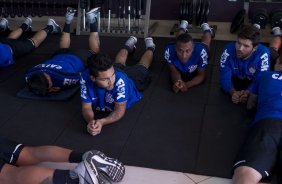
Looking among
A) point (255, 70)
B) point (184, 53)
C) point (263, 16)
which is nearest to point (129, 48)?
point (184, 53)

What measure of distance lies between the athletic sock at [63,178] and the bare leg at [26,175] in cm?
2

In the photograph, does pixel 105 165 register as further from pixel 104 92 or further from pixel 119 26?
pixel 119 26

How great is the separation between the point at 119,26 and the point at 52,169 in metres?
2.56

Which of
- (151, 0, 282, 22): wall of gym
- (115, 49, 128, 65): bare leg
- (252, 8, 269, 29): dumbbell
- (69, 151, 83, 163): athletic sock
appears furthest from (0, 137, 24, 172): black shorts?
(151, 0, 282, 22): wall of gym

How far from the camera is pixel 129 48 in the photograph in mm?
3229

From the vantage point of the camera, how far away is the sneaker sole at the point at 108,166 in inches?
69.1

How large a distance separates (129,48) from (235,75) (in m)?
0.98

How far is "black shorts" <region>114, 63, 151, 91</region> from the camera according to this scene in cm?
274

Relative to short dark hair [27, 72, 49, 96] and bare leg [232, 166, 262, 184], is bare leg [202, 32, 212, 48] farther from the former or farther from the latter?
bare leg [232, 166, 262, 184]

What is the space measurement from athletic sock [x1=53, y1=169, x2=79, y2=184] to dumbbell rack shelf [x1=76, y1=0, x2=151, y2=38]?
2.38 m

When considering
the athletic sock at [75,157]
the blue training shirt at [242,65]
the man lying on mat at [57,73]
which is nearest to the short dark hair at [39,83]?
the man lying on mat at [57,73]

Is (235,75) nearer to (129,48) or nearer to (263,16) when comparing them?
(129,48)

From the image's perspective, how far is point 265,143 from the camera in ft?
5.98

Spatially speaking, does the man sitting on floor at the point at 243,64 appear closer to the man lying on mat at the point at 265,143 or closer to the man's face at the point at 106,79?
the man lying on mat at the point at 265,143
